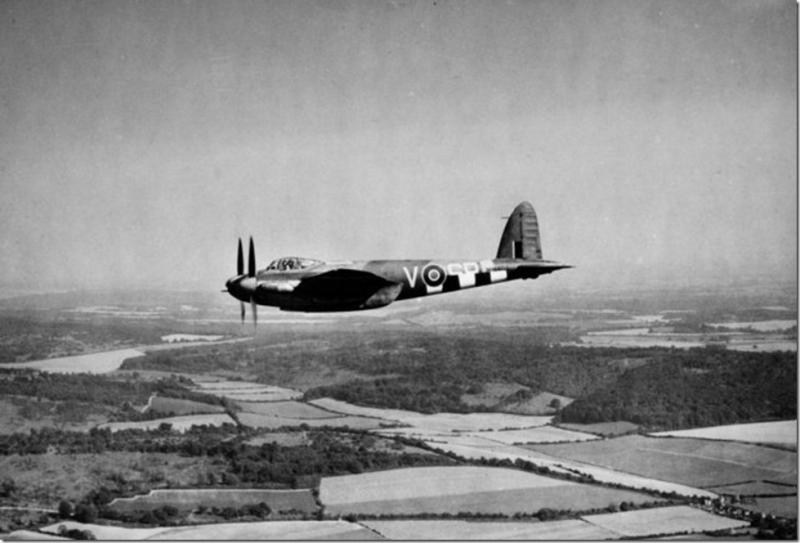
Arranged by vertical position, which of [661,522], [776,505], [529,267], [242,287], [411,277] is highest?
[529,267]

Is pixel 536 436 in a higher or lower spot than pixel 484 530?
lower

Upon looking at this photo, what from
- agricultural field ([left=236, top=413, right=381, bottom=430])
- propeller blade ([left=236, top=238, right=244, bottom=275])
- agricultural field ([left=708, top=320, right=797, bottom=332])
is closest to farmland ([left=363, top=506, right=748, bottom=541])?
propeller blade ([left=236, top=238, right=244, bottom=275])

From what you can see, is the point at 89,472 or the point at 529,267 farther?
the point at 89,472

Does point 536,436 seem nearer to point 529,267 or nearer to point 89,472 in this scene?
point 89,472

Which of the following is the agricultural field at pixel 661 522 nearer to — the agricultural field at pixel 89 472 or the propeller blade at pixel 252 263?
the propeller blade at pixel 252 263

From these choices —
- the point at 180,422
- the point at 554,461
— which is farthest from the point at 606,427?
the point at 180,422

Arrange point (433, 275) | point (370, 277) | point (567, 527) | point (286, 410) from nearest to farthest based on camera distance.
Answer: point (370, 277), point (433, 275), point (567, 527), point (286, 410)

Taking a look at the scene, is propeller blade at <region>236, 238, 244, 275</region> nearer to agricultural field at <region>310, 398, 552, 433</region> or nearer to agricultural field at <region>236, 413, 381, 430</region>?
agricultural field at <region>236, 413, 381, 430</region>
